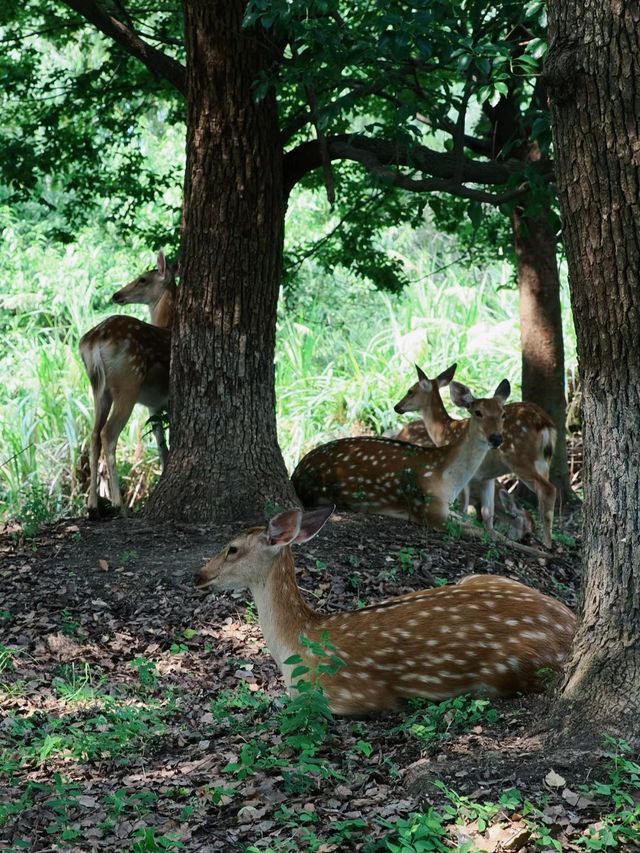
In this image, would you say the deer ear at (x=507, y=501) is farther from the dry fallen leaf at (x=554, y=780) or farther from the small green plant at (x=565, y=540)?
the dry fallen leaf at (x=554, y=780)

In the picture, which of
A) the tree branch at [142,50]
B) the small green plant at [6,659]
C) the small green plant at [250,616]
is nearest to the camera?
the small green plant at [6,659]

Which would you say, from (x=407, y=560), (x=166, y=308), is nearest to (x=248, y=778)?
(x=407, y=560)

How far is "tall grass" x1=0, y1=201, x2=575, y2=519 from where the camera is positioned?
1264 centimetres

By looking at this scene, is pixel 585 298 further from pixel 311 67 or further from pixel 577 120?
pixel 311 67

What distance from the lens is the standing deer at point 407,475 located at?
31.3ft

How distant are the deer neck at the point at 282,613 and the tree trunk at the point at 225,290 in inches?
104

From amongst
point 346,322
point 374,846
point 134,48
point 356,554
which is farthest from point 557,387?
point 374,846

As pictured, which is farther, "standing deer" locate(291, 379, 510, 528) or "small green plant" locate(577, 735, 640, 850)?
"standing deer" locate(291, 379, 510, 528)

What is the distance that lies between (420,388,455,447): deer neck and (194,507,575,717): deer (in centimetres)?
541

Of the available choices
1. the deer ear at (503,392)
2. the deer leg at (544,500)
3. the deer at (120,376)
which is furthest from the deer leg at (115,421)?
the deer leg at (544,500)

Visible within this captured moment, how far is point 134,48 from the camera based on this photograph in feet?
31.2

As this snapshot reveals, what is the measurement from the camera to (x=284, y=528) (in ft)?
19.4

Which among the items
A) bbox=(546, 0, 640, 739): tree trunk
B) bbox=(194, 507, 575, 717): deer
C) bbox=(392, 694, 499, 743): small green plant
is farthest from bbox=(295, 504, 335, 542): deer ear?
bbox=(546, 0, 640, 739): tree trunk

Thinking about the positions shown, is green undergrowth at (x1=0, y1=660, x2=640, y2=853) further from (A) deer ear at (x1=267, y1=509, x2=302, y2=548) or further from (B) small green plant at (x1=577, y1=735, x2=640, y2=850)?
(A) deer ear at (x1=267, y1=509, x2=302, y2=548)
